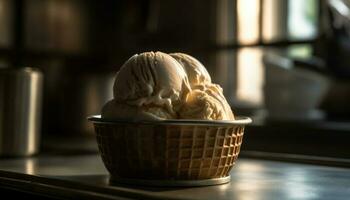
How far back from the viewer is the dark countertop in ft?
2.53

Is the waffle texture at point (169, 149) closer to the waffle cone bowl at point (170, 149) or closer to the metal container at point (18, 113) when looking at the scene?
the waffle cone bowl at point (170, 149)

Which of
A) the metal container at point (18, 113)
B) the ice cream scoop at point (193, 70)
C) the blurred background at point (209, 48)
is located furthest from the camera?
the blurred background at point (209, 48)

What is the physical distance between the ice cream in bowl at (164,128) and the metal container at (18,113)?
500mm

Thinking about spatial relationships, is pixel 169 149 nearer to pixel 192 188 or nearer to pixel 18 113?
pixel 192 188

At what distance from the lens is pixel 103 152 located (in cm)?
90

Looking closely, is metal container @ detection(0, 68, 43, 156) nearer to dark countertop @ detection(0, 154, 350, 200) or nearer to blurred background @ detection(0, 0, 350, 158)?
dark countertop @ detection(0, 154, 350, 200)

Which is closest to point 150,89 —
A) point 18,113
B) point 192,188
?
point 192,188

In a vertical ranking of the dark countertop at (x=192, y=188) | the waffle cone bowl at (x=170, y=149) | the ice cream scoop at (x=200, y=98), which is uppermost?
the ice cream scoop at (x=200, y=98)

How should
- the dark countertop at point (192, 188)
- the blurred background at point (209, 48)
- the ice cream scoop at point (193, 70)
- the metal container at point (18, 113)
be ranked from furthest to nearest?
the blurred background at point (209, 48), the metal container at point (18, 113), the ice cream scoop at point (193, 70), the dark countertop at point (192, 188)

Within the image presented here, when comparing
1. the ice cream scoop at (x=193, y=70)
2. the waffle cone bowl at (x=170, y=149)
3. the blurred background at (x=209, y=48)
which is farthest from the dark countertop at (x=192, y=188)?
the blurred background at (x=209, y=48)

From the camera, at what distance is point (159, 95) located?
841mm

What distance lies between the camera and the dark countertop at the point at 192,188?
2.53 feet

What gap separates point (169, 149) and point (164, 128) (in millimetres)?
32

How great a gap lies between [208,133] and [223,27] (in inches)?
51.2
